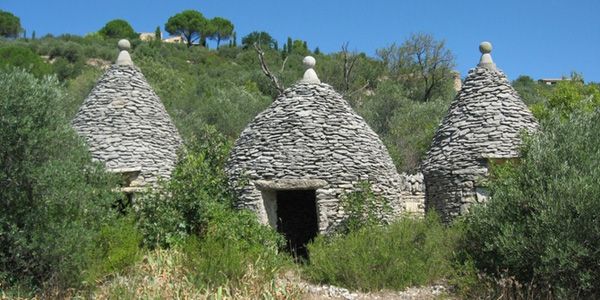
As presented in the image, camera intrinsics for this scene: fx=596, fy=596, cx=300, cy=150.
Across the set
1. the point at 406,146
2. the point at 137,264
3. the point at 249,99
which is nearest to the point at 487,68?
the point at 137,264

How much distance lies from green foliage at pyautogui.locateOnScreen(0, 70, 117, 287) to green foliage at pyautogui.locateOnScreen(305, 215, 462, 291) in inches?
122

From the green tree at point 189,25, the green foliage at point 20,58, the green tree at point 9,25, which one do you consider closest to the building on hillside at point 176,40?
the green tree at point 189,25

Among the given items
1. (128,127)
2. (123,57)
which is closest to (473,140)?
(128,127)

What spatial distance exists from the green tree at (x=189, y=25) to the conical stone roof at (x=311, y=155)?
40.4 m

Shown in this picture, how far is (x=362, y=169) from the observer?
31.2 ft

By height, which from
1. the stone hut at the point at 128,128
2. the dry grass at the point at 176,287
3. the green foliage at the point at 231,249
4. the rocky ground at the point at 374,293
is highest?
the stone hut at the point at 128,128

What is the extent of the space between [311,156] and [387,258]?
7.53 ft

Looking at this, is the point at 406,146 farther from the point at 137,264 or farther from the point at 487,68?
the point at 137,264

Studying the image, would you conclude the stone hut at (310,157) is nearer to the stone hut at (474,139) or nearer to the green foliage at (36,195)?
the stone hut at (474,139)

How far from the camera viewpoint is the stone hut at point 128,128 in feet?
33.7

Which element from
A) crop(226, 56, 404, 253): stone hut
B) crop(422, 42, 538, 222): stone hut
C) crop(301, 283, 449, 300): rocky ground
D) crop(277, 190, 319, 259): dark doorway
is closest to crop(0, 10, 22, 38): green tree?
crop(277, 190, 319, 259): dark doorway

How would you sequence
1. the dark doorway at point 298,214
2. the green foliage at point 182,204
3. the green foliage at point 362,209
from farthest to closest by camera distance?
the dark doorway at point 298,214 → the green foliage at point 362,209 → the green foliage at point 182,204

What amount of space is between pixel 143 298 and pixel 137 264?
148 cm

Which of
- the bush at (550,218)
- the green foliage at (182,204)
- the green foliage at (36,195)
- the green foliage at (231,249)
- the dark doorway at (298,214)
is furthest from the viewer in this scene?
the dark doorway at (298,214)
